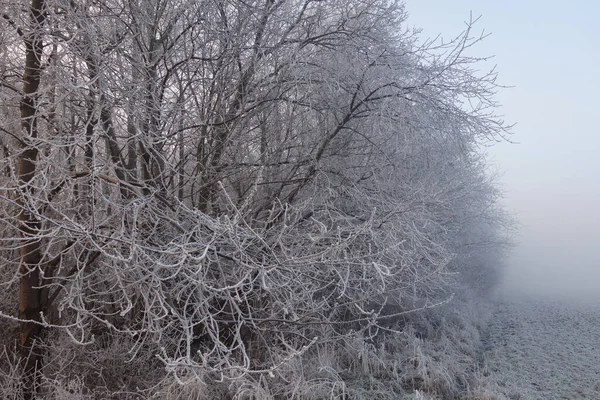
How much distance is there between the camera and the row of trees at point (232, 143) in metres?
5.49

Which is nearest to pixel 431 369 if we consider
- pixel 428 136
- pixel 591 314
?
pixel 428 136

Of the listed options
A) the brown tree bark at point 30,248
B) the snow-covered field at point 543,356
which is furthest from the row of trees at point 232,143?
the snow-covered field at point 543,356

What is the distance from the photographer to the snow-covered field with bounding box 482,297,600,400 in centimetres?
793

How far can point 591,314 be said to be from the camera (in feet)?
58.0

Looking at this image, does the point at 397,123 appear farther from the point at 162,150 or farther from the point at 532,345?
the point at 532,345

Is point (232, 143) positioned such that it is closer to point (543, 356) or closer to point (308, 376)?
point (308, 376)

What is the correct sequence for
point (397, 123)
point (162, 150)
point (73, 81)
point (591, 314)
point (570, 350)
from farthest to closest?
point (591, 314) → point (570, 350) → point (397, 123) → point (162, 150) → point (73, 81)

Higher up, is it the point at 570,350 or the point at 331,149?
the point at 331,149

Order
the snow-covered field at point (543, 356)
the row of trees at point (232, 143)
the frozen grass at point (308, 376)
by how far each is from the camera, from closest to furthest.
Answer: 1. the row of trees at point (232, 143)
2. the frozen grass at point (308, 376)
3. the snow-covered field at point (543, 356)

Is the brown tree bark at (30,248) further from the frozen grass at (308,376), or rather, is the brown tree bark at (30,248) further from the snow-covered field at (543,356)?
the snow-covered field at (543,356)

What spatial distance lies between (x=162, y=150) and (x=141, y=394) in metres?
3.10

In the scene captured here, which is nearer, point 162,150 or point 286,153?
point 162,150

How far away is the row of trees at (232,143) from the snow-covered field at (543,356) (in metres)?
2.62

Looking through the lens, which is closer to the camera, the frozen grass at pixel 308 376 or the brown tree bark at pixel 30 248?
the brown tree bark at pixel 30 248
